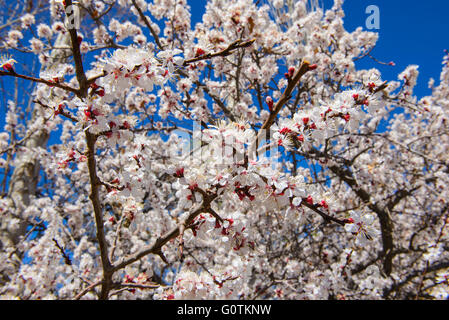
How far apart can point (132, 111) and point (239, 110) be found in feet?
6.16

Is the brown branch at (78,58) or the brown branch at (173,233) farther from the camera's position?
the brown branch at (173,233)

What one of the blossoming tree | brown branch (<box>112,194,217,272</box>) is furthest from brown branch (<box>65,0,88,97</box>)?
brown branch (<box>112,194,217,272</box>)

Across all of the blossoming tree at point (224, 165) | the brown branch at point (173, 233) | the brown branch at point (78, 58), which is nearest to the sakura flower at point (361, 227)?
the blossoming tree at point (224, 165)

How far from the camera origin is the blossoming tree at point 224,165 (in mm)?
1197

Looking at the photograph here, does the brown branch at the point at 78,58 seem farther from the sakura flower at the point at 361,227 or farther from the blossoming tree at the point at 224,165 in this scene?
the sakura flower at the point at 361,227

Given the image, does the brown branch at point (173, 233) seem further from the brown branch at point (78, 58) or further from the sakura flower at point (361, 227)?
the brown branch at point (78, 58)

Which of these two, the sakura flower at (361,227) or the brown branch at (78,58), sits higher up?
the brown branch at (78,58)

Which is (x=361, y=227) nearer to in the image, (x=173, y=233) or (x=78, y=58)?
(x=173, y=233)

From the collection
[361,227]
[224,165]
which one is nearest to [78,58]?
[224,165]

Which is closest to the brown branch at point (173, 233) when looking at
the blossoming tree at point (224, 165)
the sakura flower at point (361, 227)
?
the blossoming tree at point (224, 165)

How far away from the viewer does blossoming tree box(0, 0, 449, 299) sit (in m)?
1.20

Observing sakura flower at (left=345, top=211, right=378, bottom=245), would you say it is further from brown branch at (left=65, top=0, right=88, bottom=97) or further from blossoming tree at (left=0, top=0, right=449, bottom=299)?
brown branch at (left=65, top=0, right=88, bottom=97)

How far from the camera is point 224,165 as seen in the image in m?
1.15
